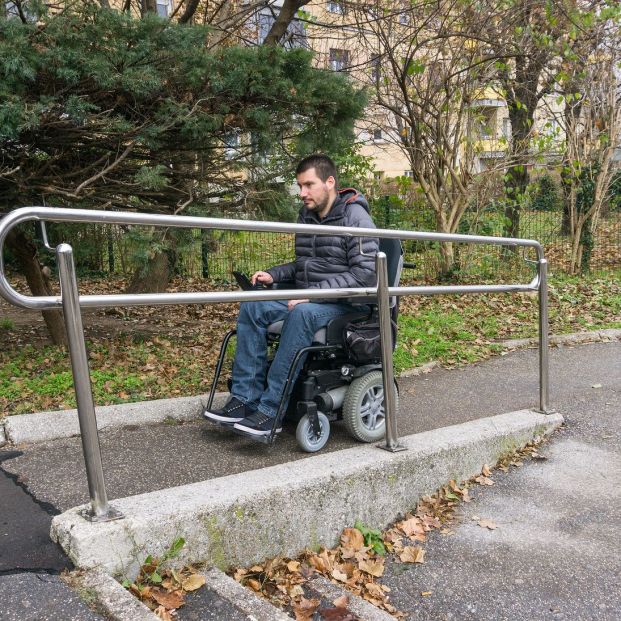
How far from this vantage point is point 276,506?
2.68 metres

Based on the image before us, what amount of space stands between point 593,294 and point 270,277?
23.9 feet

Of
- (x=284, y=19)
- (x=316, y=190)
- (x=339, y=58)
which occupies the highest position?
(x=339, y=58)

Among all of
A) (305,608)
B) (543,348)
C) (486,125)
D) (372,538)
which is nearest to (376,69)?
(486,125)

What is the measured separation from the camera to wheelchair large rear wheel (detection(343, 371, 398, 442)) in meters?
3.59

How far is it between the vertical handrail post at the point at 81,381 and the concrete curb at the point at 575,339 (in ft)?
17.3

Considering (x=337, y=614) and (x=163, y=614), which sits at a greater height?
(x=163, y=614)

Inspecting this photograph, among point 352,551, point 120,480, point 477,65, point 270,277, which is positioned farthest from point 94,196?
point 477,65

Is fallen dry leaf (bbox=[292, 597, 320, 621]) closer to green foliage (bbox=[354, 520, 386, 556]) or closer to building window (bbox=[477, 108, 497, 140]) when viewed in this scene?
green foliage (bbox=[354, 520, 386, 556])

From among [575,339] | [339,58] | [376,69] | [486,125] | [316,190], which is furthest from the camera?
[486,125]

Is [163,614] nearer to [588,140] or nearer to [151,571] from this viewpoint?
[151,571]

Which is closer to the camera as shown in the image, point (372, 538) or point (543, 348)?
point (372, 538)

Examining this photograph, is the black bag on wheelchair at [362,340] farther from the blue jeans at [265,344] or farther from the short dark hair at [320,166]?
the short dark hair at [320,166]

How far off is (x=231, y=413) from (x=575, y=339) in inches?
192

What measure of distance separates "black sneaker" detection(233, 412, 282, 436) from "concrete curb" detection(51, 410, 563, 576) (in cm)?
37
